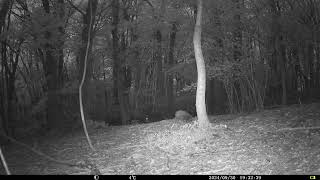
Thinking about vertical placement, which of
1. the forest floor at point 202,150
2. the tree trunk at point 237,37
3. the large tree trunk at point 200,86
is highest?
the tree trunk at point 237,37

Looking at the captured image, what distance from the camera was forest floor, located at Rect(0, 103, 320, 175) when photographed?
796 centimetres

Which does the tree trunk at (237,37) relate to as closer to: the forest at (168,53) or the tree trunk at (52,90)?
the forest at (168,53)

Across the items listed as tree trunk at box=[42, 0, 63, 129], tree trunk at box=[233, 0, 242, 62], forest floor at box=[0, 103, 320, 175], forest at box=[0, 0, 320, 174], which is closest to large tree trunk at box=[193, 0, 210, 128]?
forest at box=[0, 0, 320, 174]

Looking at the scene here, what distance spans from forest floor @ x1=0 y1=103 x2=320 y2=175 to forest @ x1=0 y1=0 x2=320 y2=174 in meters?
1.04

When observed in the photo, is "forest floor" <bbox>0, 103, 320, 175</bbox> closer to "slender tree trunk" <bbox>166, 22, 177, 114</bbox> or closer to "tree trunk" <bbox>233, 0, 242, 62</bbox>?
"tree trunk" <bbox>233, 0, 242, 62</bbox>

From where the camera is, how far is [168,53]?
24.1m

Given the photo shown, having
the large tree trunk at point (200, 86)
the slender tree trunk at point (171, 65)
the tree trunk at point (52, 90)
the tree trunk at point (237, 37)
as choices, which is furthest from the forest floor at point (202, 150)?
the slender tree trunk at point (171, 65)

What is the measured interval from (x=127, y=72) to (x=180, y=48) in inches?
261

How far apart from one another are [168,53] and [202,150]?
14.9 m

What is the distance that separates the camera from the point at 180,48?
2277 centimetres

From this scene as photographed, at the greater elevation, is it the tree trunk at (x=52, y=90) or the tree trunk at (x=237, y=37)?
the tree trunk at (x=237, y=37)

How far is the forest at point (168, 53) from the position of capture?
54.7 feet

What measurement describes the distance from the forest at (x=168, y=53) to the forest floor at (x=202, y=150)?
1039 mm

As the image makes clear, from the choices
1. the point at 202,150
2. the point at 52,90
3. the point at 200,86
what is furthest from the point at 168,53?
the point at 202,150
